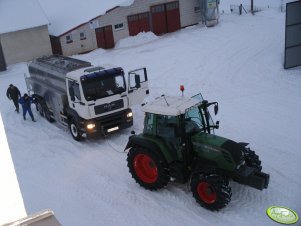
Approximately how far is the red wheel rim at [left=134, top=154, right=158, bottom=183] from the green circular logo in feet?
10.1

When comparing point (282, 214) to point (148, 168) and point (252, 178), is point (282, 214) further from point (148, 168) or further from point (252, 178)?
point (148, 168)

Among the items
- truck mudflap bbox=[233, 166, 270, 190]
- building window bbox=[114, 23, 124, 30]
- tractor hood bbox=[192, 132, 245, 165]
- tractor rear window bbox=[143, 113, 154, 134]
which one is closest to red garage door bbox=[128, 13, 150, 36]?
building window bbox=[114, 23, 124, 30]

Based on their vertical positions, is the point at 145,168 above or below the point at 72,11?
below

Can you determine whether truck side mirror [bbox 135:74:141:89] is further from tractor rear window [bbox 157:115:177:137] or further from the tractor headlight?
tractor rear window [bbox 157:115:177:137]

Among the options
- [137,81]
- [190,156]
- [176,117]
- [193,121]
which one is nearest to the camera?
[176,117]

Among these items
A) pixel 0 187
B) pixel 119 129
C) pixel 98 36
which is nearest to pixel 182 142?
pixel 119 129

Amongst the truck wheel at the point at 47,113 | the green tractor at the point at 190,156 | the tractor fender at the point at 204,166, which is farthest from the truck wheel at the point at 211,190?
the truck wheel at the point at 47,113

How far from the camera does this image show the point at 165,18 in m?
33.7

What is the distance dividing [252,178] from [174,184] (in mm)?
2410

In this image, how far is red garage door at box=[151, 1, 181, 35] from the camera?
33.2 meters

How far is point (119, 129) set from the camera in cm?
1408

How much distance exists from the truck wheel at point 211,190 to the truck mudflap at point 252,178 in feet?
1.16

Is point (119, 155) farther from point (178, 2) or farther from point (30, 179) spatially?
point (178, 2)

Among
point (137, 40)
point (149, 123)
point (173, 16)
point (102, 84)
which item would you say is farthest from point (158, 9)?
point (149, 123)
